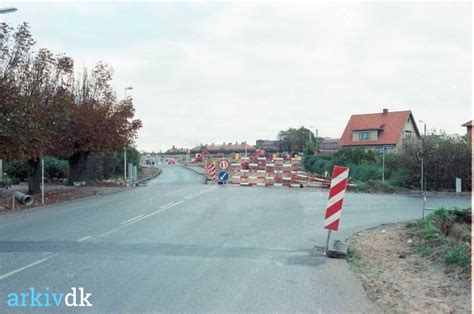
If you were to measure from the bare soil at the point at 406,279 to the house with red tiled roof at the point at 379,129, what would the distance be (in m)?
55.0

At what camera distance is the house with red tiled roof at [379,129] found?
215 ft

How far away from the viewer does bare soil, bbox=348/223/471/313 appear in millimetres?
6590

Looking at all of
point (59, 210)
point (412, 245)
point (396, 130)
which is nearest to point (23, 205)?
point (59, 210)

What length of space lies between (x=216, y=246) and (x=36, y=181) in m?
16.9

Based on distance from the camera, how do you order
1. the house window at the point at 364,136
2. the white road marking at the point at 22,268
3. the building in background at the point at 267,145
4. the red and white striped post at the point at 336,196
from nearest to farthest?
the white road marking at the point at 22,268 < the red and white striped post at the point at 336,196 < the house window at the point at 364,136 < the building in background at the point at 267,145

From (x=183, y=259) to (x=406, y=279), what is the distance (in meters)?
3.69

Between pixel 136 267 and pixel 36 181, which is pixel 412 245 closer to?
pixel 136 267

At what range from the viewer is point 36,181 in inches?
966

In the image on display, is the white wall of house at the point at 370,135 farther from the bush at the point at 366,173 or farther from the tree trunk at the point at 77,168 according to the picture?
the tree trunk at the point at 77,168

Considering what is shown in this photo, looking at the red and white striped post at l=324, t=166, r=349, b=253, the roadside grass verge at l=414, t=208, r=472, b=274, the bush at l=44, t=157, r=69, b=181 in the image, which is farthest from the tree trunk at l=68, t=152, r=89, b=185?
the red and white striped post at l=324, t=166, r=349, b=253

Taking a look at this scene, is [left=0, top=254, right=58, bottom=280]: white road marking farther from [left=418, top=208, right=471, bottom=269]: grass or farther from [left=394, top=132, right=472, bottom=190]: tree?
[left=394, top=132, right=472, bottom=190]: tree

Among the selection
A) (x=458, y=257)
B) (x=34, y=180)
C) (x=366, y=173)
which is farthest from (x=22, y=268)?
(x=366, y=173)

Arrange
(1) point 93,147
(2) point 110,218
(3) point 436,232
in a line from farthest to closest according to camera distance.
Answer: (1) point 93,147
(2) point 110,218
(3) point 436,232

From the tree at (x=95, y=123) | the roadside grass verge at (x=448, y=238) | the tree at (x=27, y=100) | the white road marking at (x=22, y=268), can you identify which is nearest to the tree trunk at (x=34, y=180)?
the tree at (x=27, y=100)
